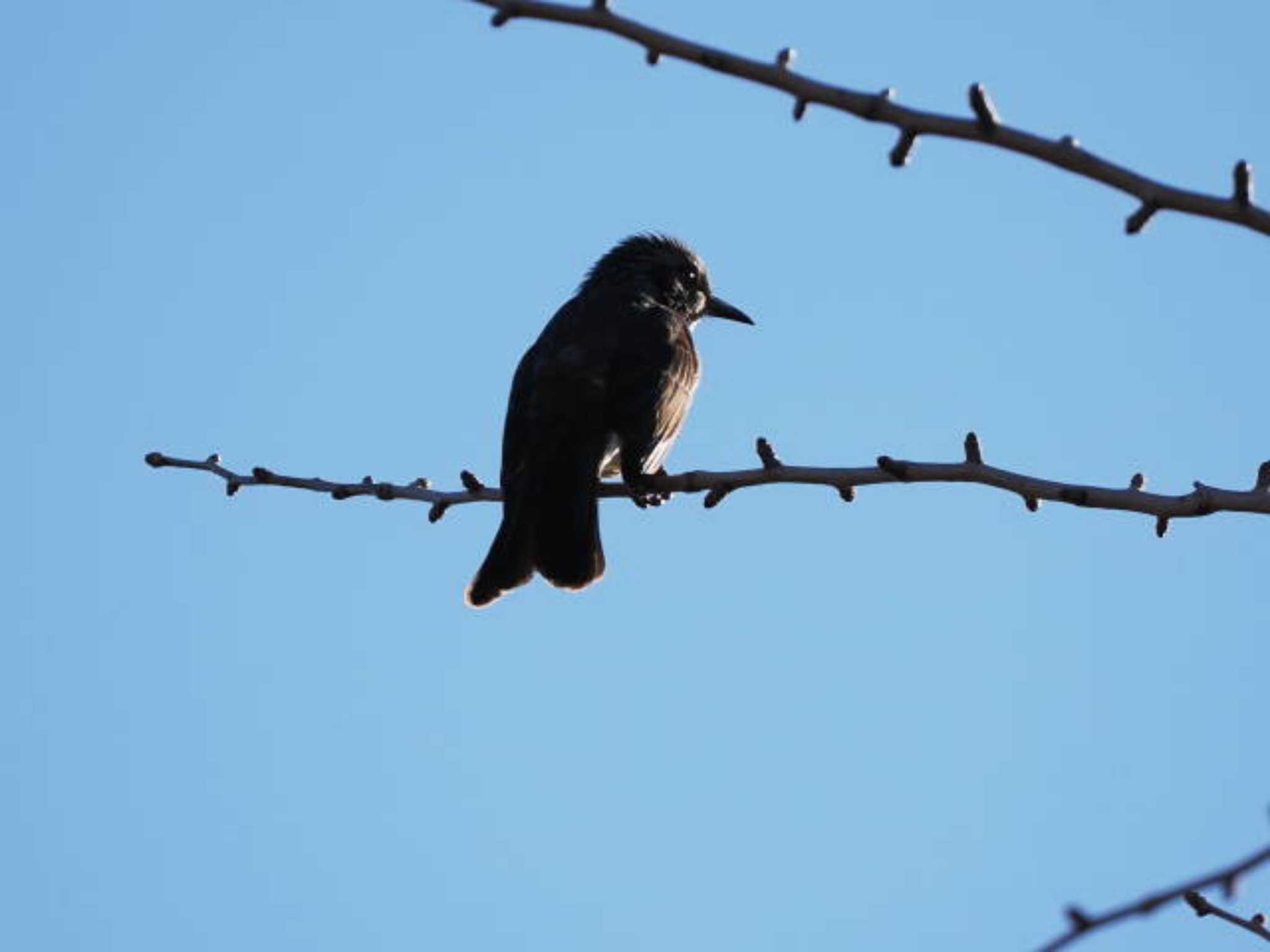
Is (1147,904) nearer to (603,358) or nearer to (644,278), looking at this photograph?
(603,358)

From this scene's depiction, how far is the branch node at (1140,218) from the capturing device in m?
2.35

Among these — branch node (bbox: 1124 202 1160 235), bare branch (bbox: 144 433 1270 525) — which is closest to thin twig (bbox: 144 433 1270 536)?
bare branch (bbox: 144 433 1270 525)

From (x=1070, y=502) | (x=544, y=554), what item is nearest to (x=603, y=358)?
(x=544, y=554)

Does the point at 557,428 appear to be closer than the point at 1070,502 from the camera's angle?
No

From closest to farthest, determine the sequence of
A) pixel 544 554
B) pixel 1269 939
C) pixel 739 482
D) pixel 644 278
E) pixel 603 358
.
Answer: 1. pixel 1269 939
2. pixel 739 482
3. pixel 544 554
4. pixel 603 358
5. pixel 644 278

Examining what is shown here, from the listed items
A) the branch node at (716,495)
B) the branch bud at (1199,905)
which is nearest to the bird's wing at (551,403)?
the branch node at (716,495)

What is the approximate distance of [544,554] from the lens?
6.81m

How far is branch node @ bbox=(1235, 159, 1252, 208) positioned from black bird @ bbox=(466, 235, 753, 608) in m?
4.56

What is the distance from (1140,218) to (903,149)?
1.04 feet

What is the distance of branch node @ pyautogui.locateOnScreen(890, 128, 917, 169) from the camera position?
244 cm

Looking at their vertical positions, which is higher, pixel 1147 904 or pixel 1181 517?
pixel 1181 517

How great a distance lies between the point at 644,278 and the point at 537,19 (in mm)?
6184

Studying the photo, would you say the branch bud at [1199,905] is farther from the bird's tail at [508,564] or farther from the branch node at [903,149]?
the bird's tail at [508,564]

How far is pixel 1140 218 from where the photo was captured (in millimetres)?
2395
